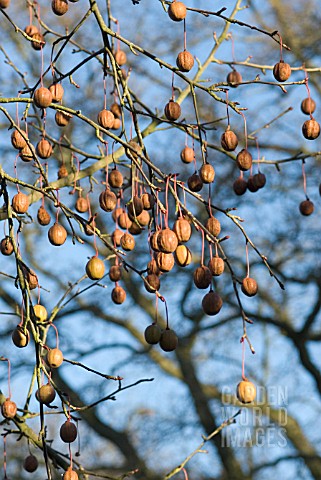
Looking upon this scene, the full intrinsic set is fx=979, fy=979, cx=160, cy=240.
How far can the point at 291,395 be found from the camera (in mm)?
6988

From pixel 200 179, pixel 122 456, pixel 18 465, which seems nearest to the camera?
pixel 200 179

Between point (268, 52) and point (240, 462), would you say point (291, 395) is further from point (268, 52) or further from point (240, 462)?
point (268, 52)

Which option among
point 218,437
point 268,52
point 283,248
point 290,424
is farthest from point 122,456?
point 268,52

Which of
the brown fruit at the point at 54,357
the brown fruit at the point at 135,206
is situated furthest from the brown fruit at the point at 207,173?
the brown fruit at the point at 54,357

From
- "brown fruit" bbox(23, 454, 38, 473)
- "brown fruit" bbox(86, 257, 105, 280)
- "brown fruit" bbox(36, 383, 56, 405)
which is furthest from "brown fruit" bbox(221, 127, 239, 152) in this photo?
"brown fruit" bbox(23, 454, 38, 473)

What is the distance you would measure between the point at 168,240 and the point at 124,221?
0.50 metres

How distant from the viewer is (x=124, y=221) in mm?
2148

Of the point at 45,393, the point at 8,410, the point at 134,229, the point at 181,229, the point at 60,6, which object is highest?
the point at 60,6

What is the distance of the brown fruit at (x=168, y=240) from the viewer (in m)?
1.66

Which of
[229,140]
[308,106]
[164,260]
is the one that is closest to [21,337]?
[164,260]

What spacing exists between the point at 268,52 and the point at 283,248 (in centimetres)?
156

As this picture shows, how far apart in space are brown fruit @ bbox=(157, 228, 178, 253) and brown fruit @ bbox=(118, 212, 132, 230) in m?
0.44

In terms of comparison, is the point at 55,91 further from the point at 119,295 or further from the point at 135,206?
the point at 119,295

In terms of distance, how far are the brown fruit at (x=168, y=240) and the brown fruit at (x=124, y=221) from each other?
1.46ft
